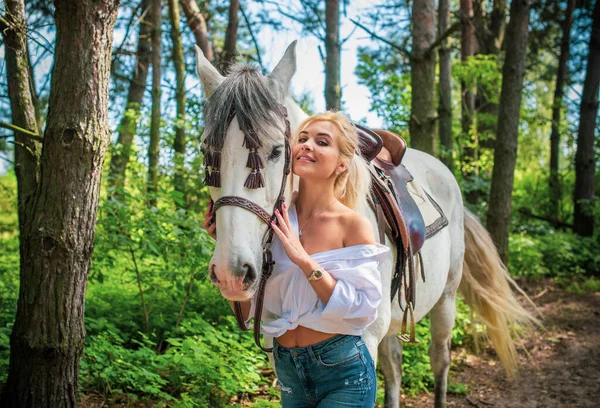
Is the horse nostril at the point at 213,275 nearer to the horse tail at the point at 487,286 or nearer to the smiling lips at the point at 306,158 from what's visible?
the smiling lips at the point at 306,158

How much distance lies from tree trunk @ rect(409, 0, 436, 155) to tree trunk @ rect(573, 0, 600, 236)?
700 cm

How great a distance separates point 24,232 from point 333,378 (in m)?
1.70

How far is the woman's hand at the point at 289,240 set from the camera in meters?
1.70

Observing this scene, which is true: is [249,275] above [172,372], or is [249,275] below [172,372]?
above

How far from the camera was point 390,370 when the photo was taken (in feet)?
11.2

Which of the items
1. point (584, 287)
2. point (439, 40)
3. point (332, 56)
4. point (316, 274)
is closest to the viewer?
point (316, 274)

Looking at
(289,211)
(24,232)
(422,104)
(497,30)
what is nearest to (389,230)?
(289,211)

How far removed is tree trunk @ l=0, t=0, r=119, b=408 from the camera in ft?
8.13

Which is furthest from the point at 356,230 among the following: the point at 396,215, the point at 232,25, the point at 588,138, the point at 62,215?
the point at 588,138

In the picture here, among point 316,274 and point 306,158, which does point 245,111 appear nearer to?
point 306,158

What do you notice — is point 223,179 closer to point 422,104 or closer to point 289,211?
point 289,211

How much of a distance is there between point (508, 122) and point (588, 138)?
6.10 meters

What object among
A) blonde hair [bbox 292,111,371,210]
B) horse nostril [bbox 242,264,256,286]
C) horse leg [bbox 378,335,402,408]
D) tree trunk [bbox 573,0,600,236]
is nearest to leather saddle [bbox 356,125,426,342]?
blonde hair [bbox 292,111,371,210]

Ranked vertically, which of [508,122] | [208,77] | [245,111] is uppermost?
Answer: [508,122]
